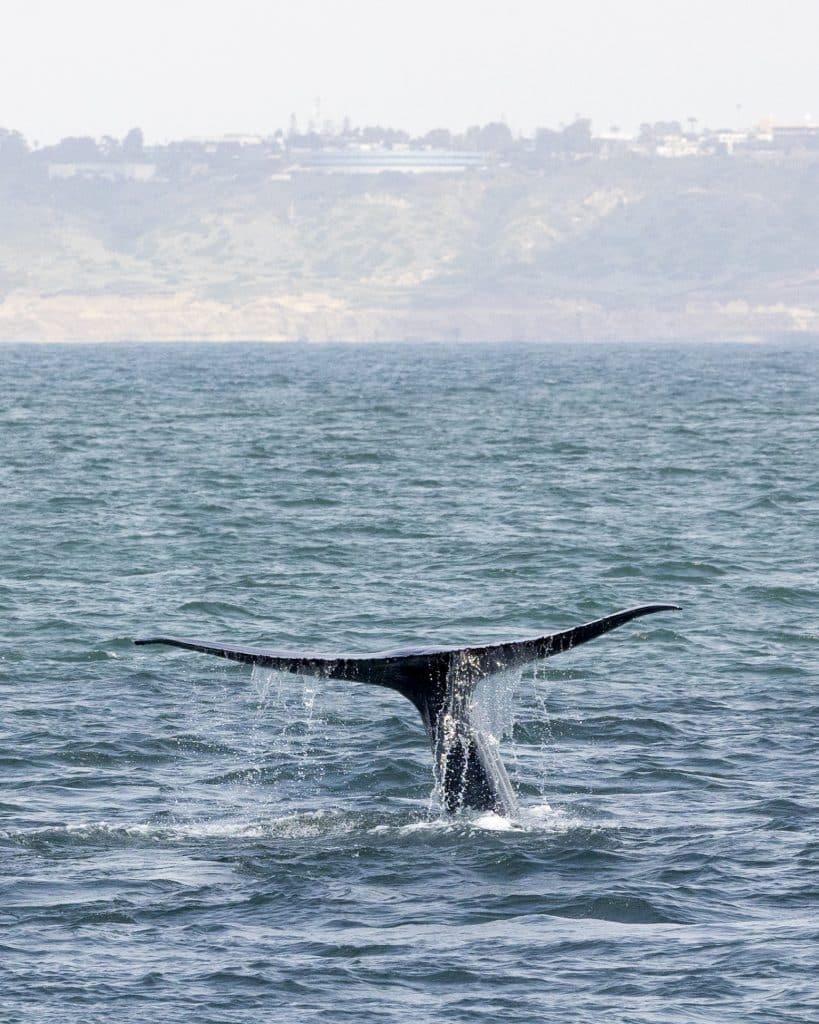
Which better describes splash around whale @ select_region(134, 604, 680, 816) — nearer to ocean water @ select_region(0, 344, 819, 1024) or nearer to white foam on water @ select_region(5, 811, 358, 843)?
ocean water @ select_region(0, 344, 819, 1024)

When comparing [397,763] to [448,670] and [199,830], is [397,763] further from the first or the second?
[448,670]

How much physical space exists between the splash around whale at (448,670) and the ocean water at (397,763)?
0.89m

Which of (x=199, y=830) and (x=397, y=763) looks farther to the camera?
Answer: (x=397, y=763)

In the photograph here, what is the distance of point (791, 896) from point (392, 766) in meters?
5.56

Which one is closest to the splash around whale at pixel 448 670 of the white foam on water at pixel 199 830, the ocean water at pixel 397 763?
the ocean water at pixel 397 763

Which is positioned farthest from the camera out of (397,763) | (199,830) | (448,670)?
(397,763)

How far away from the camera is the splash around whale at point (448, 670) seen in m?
13.2

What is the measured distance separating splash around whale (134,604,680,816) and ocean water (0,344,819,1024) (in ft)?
2.91

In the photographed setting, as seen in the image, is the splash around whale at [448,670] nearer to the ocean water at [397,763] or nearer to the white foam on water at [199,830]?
the ocean water at [397,763]

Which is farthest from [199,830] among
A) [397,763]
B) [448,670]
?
[448,670]

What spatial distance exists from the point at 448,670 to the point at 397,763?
5.52 metres

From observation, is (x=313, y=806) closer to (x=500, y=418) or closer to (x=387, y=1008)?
(x=387, y=1008)

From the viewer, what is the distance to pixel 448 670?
46.1 ft

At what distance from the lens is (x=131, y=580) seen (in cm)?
3272
